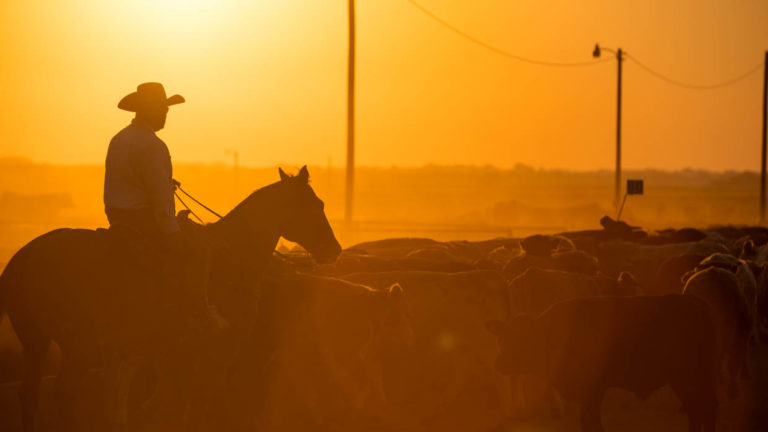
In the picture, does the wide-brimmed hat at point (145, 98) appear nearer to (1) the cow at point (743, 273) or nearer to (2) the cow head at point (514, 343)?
(2) the cow head at point (514, 343)

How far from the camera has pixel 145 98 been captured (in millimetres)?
10992

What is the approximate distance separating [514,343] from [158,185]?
4.38 meters

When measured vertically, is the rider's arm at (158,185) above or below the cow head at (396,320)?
above

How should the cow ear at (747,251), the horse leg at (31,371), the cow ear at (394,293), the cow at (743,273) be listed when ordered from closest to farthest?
the horse leg at (31,371), the cow ear at (394,293), the cow at (743,273), the cow ear at (747,251)

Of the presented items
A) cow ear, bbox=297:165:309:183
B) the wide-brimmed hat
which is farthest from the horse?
cow ear, bbox=297:165:309:183

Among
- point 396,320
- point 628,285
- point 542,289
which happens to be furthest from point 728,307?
point 396,320

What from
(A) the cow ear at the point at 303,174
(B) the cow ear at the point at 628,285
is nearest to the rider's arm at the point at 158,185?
(A) the cow ear at the point at 303,174

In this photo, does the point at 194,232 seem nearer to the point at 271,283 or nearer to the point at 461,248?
the point at 271,283

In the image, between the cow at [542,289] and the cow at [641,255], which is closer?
the cow at [542,289]

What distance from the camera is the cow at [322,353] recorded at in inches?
515

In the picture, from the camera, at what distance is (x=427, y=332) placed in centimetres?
1526

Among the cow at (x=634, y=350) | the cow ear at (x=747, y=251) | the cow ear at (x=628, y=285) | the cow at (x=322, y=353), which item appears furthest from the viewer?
the cow ear at (x=747, y=251)

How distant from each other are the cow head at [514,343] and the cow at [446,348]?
3.66 feet

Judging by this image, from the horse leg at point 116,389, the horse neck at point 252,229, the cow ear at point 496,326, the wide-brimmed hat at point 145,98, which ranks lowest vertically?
the horse leg at point 116,389
